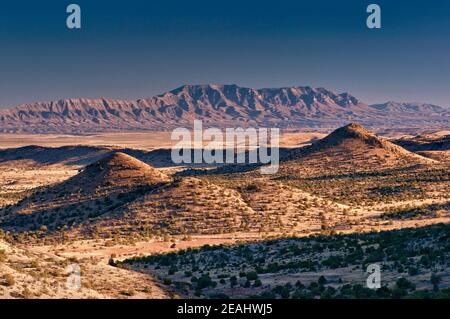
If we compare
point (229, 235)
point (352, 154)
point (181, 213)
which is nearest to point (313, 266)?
point (229, 235)

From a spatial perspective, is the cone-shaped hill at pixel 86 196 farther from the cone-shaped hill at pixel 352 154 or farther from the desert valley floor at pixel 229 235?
the cone-shaped hill at pixel 352 154

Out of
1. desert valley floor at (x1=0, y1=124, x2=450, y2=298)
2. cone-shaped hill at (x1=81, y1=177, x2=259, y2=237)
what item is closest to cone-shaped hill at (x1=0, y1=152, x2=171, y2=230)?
desert valley floor at (x1=0, y1=124, x2=450, y2=298)

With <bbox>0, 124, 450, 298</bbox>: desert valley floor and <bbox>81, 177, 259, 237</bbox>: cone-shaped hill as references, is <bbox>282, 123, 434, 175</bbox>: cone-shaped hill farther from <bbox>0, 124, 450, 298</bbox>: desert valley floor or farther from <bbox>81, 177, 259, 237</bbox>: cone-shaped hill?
<bbox>81, 177, 259, 237</bbox>: cone-shaped hill

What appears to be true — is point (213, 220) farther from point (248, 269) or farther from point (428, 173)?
point (428, 173)

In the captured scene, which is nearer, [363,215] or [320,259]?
[320,259]

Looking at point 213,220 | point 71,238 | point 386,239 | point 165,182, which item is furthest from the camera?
point 165,182
